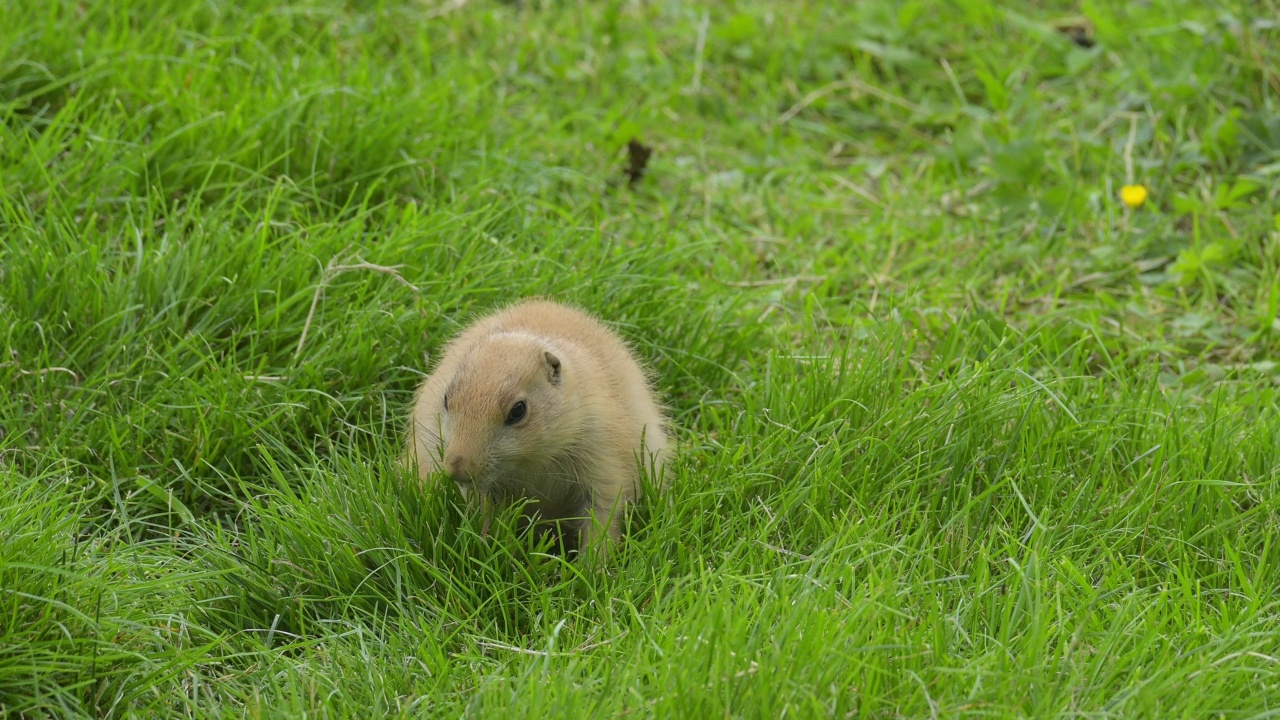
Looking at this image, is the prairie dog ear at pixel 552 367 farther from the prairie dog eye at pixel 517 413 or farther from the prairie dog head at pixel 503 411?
the prairie dog eye at pixel 517 413

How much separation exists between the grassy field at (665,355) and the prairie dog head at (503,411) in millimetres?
176

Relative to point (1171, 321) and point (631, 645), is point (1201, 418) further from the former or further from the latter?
point (631, 645)

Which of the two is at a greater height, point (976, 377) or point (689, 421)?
point (976, 377)

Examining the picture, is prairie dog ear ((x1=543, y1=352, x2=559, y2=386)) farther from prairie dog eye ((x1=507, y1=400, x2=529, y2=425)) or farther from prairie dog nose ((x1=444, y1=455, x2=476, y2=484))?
prairie dog nose ((x1=444, y1=455, x2=476, y2=484))

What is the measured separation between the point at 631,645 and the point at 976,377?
148 centimetres

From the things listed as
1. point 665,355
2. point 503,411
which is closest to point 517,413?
point 503,411

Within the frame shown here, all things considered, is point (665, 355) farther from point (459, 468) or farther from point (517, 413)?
point (459, 468)

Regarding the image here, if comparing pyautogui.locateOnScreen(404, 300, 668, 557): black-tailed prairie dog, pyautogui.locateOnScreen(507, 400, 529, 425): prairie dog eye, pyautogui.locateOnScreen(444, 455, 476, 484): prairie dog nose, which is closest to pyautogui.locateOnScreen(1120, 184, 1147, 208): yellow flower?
pyautogui.locateOnScreen(404, 300, 668, 557): black-tailed prairie dog

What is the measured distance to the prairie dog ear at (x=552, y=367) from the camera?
3.76m

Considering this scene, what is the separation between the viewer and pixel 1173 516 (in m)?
3.76

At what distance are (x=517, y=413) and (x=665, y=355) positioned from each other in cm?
102

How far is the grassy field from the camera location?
313 centimetres

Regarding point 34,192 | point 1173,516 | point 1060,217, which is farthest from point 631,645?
point 1060,217

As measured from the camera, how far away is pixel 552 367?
3.78m
